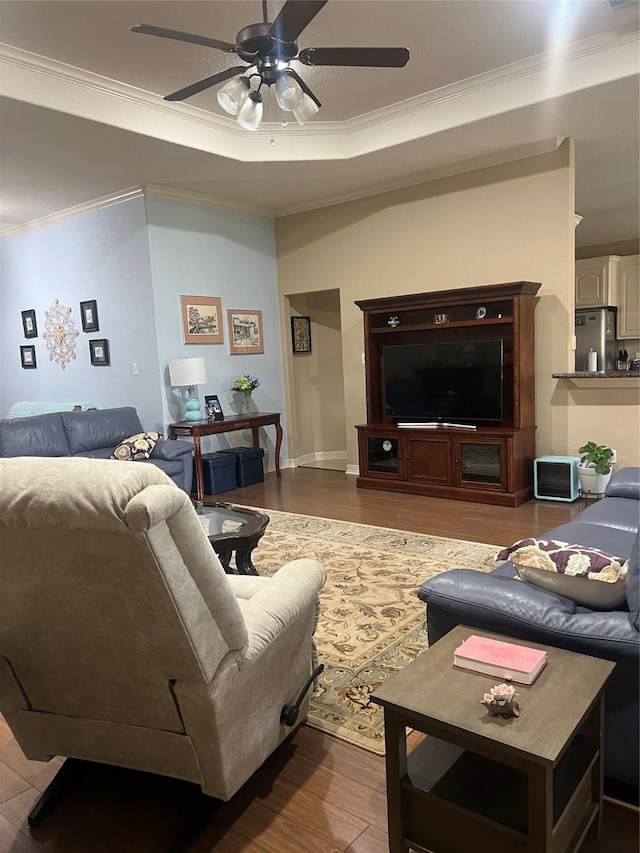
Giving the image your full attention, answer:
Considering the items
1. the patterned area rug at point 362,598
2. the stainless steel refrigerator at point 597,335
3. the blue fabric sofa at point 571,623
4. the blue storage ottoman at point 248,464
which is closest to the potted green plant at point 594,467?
the patterned area rug at point 362,598

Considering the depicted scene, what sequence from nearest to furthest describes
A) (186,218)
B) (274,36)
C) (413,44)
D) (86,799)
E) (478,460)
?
(86,799) < (274,36) < (413,44) < (478,460) < (186,218)

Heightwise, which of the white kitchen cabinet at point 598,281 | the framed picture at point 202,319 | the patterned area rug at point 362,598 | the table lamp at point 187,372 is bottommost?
the patterned area rug at point 362,598

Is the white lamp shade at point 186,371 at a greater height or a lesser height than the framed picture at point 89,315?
lesser

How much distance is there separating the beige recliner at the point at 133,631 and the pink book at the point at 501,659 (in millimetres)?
519

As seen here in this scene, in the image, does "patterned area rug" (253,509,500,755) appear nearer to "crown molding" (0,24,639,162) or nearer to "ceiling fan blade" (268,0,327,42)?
"ceiling fan blade" (268,0,327,42)

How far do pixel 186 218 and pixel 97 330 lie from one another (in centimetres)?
157

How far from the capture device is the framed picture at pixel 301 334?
7.36 m

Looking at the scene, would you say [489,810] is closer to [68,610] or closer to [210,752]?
[210,752]

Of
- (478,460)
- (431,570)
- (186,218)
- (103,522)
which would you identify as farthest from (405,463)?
(103,522)

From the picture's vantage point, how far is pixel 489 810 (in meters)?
1.45

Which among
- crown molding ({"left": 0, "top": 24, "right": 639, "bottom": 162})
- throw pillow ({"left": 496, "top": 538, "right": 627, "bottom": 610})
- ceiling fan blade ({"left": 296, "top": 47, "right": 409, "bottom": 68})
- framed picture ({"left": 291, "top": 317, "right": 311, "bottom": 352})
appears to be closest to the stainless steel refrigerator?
framed picture ({"left": 291, "top": 317, "right": 311, "bottom": 352})

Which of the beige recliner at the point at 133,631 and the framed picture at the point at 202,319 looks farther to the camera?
the framed picture at the point at 202,319

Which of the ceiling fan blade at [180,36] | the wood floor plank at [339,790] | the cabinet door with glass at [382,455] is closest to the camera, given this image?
the wood floor plank at [339,790]

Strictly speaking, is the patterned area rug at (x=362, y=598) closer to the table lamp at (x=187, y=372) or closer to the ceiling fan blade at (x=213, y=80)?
the table lamp at (x=187, y=372)
